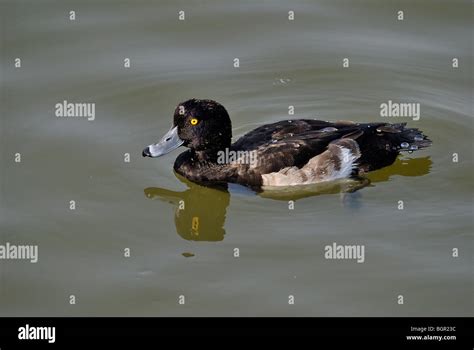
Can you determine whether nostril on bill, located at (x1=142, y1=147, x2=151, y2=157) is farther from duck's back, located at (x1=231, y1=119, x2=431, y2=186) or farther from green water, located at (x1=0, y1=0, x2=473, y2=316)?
duck's back, located at (x1=231, y1=119, x2=431, y2=186)

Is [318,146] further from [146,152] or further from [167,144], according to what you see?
[146,152]

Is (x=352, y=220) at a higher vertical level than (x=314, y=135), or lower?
lower

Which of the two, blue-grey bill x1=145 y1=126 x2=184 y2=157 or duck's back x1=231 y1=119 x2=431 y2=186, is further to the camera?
blue-grey bill x1=145 y1=126 x2=184 y2=157

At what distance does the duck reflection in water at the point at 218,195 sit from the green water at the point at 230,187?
3 centimetres

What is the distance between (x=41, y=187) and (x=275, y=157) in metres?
2.92

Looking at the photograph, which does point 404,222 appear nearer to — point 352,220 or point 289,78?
point 352,220

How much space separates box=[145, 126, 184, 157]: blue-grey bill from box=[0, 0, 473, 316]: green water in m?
0.38

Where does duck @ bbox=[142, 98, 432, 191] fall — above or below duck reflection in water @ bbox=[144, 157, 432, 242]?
above

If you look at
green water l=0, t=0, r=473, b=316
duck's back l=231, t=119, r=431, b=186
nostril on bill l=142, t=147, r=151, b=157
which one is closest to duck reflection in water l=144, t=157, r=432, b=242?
green water l=0, t=0, r=473, b=316

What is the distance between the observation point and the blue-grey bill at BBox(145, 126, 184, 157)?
12211 millimetres

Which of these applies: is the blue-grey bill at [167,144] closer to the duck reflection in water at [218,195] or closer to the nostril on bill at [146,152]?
the nostril on bill at [146,152]

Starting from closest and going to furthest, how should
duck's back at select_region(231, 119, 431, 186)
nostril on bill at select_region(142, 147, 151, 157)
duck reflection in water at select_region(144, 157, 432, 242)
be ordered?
1. duck reflection in water at select_region(144, 157, 432, 242)
2. duck's back at select_region(231, 119, 431, 186)
3. nostril on bill at select_region(142, 147, 151, 157)

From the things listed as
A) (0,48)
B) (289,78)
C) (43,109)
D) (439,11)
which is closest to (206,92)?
(289,78)

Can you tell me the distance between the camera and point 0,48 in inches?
580
